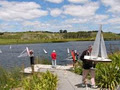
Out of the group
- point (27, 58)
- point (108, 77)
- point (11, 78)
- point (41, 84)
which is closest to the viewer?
point (41, 84)

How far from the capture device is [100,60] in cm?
1230

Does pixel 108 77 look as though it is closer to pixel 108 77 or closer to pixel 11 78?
pixel 108 77

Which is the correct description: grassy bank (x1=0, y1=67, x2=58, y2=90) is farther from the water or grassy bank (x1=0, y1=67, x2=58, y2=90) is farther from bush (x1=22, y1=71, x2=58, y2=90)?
the water

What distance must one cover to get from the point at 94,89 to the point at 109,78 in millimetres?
1077

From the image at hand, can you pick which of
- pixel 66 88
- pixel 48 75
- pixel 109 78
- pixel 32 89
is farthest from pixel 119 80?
pixel 32 89

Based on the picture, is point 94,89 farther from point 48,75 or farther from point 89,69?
point 48,75

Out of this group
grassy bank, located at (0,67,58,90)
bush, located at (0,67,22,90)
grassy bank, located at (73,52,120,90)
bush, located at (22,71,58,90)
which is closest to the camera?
bush, located at (22,71,58,90)

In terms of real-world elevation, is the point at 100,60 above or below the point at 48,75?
above

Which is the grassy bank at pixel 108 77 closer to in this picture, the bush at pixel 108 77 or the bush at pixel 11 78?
the bush at pixel 108 77

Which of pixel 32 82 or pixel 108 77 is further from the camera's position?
pixel 108 77

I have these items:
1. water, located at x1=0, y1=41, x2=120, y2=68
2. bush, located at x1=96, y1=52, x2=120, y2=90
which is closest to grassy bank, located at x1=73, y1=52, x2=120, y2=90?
bush, located at x1=96, y1=52, x2=120, y2=90

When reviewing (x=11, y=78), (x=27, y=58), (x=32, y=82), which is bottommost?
(x=27, y=58)

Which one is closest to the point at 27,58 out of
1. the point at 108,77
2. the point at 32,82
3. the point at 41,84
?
the point at 32,82

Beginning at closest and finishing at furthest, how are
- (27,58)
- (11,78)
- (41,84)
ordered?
(41,84), (11,78), (27,58)
